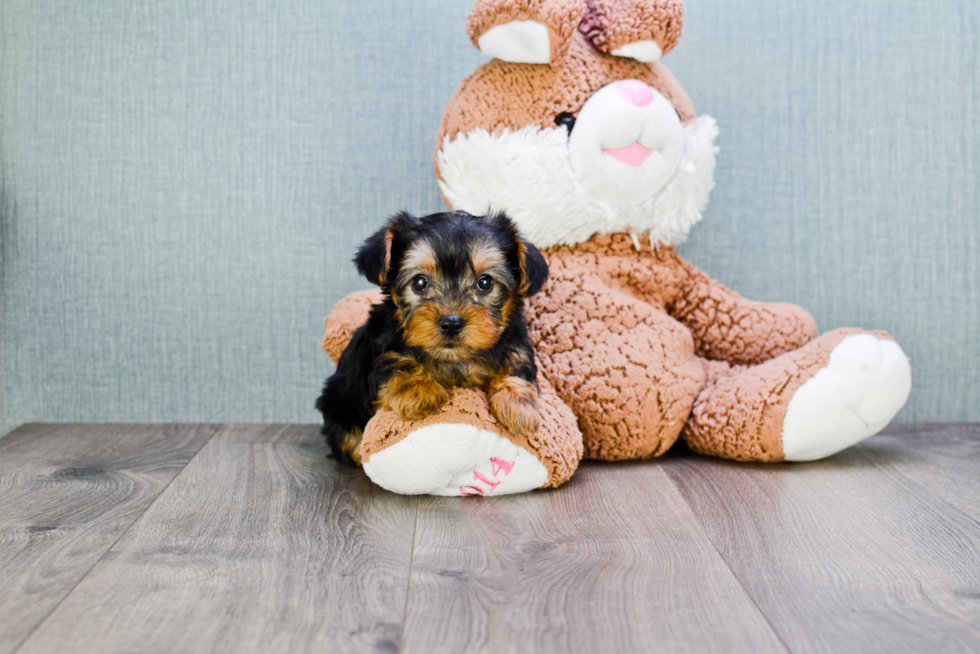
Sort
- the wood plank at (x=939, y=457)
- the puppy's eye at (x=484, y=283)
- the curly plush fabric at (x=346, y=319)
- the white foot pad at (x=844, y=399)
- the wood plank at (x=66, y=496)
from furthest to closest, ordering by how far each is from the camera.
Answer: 1. the curly plush fabric at (x=346, y=319)
2. the white foot pad at (x=844, y=399)
3. the wood plank at (x=939, y=457)
4. the puppy's eye at (x=484, y=283)
5. the wood plank at (x=66, y=496)

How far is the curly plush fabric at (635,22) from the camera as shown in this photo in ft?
7.62

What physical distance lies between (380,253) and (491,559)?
0.77 meters

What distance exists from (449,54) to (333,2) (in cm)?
44

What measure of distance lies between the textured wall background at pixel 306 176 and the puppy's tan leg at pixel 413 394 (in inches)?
39.0

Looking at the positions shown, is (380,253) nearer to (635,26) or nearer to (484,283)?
(484,283)

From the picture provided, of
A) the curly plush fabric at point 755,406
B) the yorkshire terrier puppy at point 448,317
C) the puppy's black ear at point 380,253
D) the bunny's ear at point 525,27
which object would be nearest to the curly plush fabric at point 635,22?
the bunny's ear at point 525,27

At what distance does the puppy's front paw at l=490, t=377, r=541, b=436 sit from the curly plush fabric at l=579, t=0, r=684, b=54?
106cm

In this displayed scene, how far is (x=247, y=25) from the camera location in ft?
9.37

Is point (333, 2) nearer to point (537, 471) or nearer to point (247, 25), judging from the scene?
point (247, 25)

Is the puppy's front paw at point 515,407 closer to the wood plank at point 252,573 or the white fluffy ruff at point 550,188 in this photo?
the wood plank at point 252,573

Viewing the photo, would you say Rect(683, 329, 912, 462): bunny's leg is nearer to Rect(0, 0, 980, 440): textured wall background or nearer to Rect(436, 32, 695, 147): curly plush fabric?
Rect(0, 0, 980, 440): textured wall background

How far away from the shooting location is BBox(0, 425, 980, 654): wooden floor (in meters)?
1.39

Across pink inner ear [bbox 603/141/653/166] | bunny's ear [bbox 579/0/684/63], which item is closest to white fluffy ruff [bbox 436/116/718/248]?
pink inner ear [bbox 603/141/653/166]

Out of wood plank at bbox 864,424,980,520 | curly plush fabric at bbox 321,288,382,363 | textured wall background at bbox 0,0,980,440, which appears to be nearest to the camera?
wood plank at bbox 864,424,980,520
